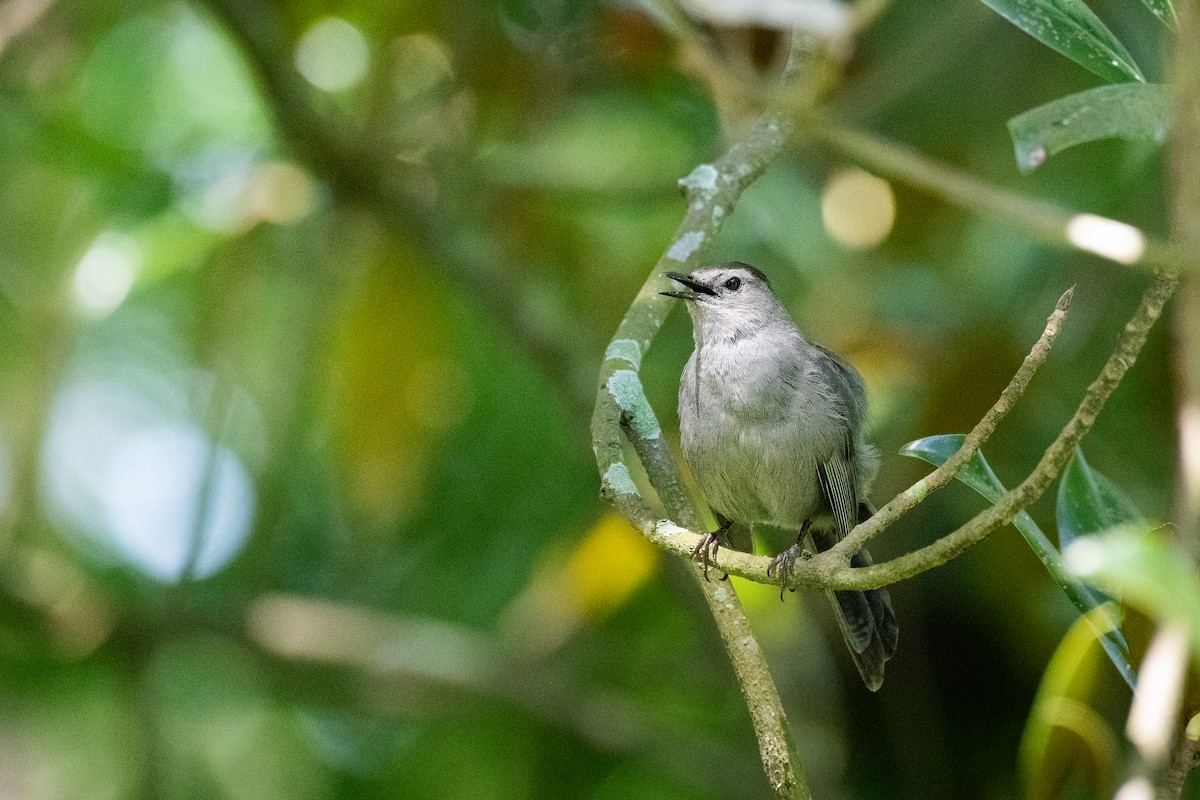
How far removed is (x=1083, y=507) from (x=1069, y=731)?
53cm

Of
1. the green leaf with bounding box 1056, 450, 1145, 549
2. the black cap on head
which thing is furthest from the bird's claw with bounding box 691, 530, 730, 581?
the black cap on head

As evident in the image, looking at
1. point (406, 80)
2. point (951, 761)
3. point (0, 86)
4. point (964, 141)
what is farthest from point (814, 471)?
point (0, 86)

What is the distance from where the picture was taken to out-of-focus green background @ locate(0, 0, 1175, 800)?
514 centimetres

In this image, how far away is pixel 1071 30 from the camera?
9.23 feet

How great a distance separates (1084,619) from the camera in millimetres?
2850

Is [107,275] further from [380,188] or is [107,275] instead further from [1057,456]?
[1057,456]

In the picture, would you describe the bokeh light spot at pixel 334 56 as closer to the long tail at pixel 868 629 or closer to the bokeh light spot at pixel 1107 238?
the long tail at pixel 868 629

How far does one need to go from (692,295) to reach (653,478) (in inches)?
46.4

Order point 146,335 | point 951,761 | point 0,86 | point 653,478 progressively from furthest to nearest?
point 146,335 → point 0,86 → point 951,761 → point 653,478

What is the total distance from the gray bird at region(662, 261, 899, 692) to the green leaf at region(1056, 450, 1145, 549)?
111cm

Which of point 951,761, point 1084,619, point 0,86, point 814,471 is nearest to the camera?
point 1084,619

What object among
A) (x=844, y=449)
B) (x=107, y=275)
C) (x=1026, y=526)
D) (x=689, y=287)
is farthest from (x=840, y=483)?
(x=107, y=275)

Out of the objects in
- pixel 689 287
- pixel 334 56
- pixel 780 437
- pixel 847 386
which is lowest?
pixel 780 437

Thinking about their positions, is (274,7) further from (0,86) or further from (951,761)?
(951,761)
